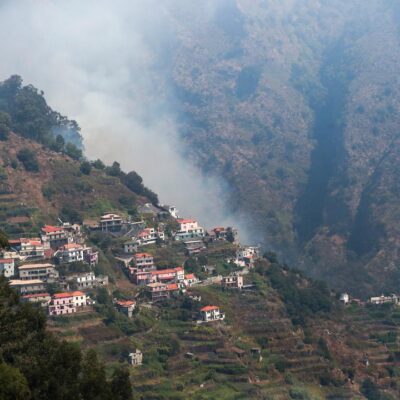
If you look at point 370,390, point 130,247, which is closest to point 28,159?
point 130,247

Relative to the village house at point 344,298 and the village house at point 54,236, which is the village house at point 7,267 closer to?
the village house at point 54,236

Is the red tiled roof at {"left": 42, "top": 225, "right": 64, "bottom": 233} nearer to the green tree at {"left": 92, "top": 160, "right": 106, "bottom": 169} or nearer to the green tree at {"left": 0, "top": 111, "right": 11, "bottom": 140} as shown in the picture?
the green tree at {"left": 0, "top": 111, "right": 11, "bottom": 140}

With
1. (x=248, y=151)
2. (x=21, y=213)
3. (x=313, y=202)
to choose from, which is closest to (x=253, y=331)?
(x=21, y=213)

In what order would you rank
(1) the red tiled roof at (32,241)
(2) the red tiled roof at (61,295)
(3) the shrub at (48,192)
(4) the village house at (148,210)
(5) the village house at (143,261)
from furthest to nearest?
(4) the village house at (148,210) < (3) the shrub at (48,192) < (5) the village house at (143,261) < (1) the red tiled roof at (32,241) < (2) the red tiled roof at (61,295)

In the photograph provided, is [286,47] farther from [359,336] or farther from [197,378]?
[197,378]

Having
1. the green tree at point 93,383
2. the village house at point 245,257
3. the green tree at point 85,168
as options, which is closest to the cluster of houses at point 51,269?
the village house at point 245,257

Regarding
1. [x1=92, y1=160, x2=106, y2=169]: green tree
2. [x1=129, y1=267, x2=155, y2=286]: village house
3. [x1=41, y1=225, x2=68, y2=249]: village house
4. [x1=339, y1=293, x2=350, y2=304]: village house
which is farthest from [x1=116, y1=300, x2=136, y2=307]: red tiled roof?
[x1=92, y1=160, x2=106, y2=169]: green tree
